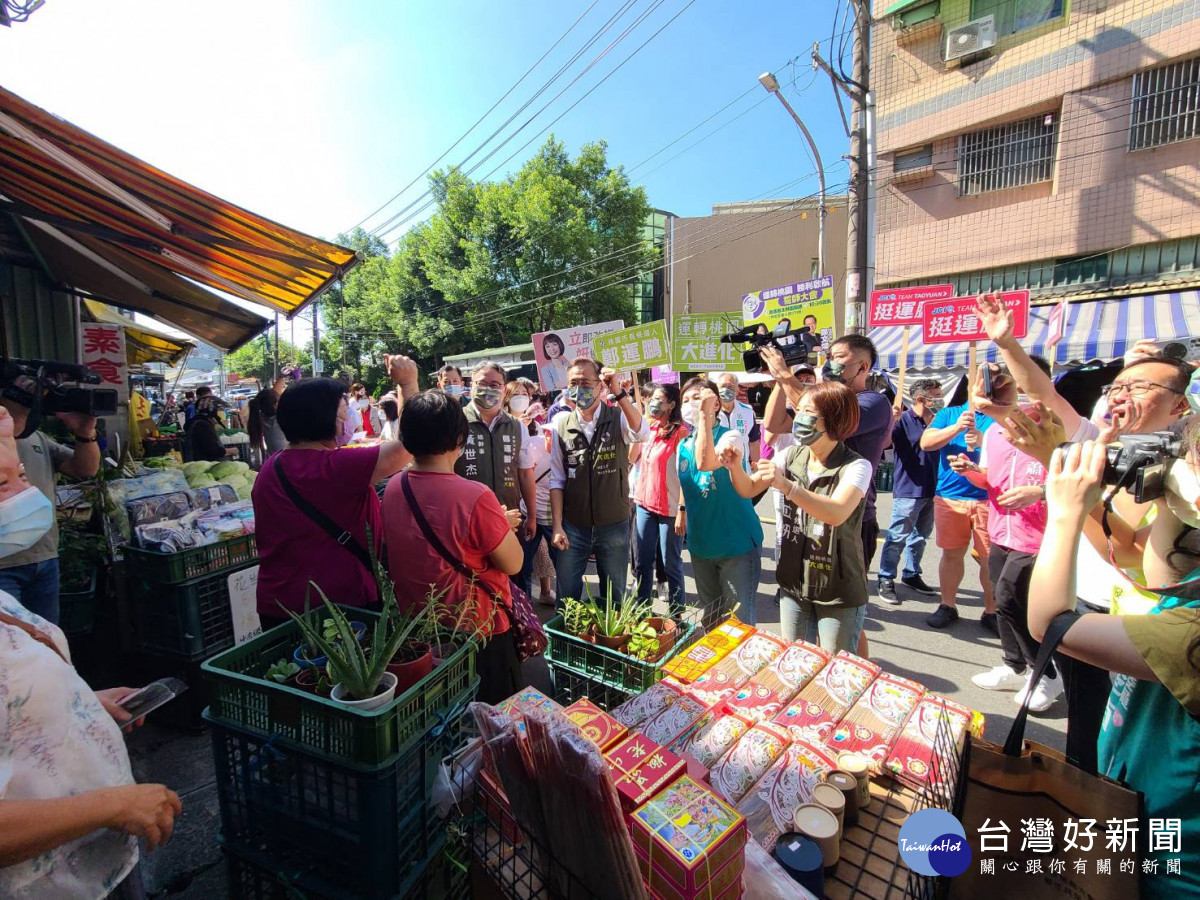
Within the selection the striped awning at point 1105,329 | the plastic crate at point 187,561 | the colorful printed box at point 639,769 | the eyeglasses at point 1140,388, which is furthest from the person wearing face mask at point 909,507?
the plastic crate at point 187,561

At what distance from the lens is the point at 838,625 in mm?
2807

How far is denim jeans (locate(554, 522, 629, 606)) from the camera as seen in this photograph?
4391 mm

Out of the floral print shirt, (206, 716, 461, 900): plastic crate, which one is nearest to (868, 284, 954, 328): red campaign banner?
(206, 716, 461, 900): plastic crate

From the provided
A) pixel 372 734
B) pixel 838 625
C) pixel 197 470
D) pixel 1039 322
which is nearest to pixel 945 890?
pixel 372 734

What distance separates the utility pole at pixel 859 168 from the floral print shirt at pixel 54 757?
9913 mm

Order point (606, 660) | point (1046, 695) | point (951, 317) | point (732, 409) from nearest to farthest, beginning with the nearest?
point (606, 660) → point (1046, 695) → point (732, 409) → point (951, 317)

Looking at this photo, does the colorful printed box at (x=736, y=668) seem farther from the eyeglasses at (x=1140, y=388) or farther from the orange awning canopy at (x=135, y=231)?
the orange awning canopy at (x=135, y=231)

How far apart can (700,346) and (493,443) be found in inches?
174

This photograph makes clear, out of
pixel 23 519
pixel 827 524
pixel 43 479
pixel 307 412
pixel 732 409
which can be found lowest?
pixel 827 524

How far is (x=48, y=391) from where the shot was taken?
10.4ft

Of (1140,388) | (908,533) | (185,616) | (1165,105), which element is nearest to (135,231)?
(185,616)

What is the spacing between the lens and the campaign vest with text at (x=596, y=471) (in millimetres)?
4312

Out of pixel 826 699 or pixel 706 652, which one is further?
pixel 706 652

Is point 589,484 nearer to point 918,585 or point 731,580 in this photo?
point 731,580
